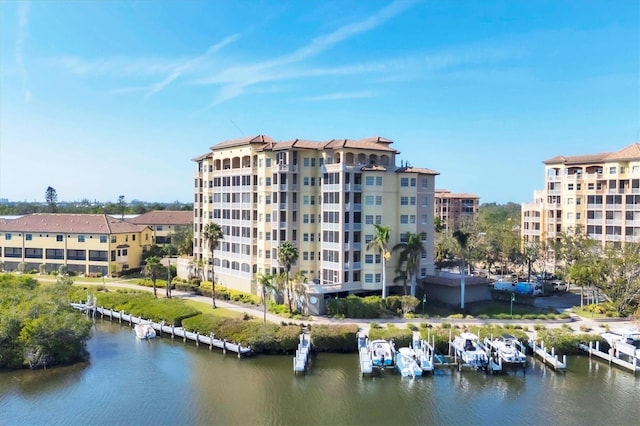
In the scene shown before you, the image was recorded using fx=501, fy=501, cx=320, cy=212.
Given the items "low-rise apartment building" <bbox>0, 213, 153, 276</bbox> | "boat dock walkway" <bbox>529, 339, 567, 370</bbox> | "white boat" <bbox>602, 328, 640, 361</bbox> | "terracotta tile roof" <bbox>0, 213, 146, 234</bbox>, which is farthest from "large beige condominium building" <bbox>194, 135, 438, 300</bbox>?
"terracotta tile roof" <bbox>0, 213, 146, 234</bbox>

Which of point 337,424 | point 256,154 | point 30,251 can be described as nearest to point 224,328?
point 337,424

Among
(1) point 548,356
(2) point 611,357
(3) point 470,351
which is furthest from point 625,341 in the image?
(3) point 470,351

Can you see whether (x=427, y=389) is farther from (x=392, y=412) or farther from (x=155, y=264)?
(x=155, y=264)

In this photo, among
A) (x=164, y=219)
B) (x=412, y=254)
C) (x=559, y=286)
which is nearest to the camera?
(x=412, y=254)

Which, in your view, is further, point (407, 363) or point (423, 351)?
point (423, 351)

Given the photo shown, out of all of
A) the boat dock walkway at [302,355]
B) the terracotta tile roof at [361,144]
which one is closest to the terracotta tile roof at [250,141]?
the terracotta tile roof at [361,144]

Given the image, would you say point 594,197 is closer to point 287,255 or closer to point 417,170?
point 417,170

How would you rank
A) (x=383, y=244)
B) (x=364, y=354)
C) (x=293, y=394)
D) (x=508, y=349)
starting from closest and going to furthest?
(x=293, y=394) → (x=364, y=354) → (x=508, y=349) → (x=383, y=244)
